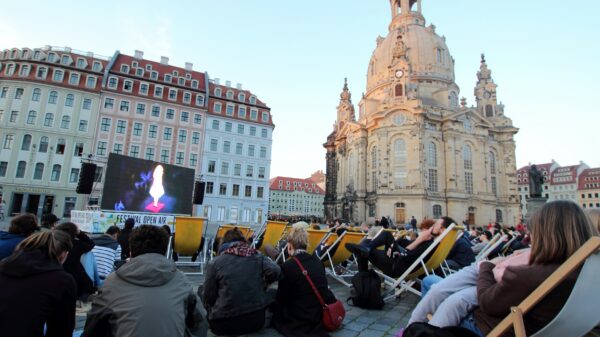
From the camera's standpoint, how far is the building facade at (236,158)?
128ft

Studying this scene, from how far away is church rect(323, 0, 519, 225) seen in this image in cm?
4262

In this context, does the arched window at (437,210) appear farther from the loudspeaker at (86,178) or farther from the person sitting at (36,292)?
the person sitting at (36,292)

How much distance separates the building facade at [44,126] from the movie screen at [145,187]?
69.0ft

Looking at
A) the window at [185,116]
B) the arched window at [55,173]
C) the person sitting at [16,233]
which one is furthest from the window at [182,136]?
the person sitting at [16,233]

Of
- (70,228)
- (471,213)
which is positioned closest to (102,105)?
(70,228)

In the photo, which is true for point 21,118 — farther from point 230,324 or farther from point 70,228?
point 230,324

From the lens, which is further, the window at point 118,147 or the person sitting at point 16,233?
the window at point 118,147

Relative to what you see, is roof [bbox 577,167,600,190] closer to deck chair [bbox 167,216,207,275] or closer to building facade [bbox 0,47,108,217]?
deck chair [bbox 167,216,207,275]

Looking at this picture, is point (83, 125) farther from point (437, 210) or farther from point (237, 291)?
point (437, 210)

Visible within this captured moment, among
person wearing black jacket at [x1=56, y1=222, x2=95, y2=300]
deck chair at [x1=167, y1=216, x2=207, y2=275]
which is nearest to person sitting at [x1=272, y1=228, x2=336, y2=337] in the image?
person wearing black jacket at [x1=56, y1=222, x2=95, y2=300]

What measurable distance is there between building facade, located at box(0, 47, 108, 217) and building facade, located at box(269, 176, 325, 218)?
259 feet

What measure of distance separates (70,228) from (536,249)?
539 cm

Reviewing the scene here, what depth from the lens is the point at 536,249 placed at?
211cm

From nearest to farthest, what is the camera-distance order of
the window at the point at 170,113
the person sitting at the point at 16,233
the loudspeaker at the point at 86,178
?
the person sitting at the point at 16,233, the loudspeaker at the point at 86,178, the window at the point at 170,113
